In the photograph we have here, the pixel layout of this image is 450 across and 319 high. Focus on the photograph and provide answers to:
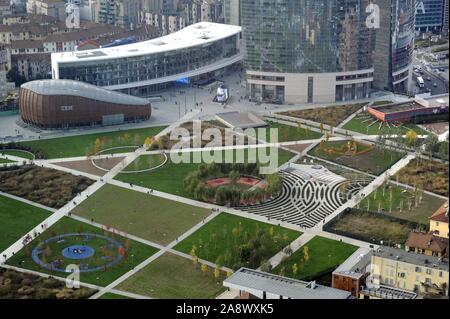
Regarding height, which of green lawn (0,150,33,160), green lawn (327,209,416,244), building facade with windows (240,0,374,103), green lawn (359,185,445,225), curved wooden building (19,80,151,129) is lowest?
green lawn (327,209,416,244)

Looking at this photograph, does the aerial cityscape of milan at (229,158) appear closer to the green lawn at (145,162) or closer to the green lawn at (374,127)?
the green lawn at (145,162)

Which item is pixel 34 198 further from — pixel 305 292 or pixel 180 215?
pixel 305 292

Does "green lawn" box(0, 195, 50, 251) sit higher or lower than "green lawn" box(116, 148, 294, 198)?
lower

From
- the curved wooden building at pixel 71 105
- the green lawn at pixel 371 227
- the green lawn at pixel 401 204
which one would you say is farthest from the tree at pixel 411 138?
the curved wooden building at pixel 71 105

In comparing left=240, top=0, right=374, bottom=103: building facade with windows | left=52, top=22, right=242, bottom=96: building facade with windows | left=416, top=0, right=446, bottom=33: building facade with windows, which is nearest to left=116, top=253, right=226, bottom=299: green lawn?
left=240, top=0, right=374, bottom=103: building facade with windows

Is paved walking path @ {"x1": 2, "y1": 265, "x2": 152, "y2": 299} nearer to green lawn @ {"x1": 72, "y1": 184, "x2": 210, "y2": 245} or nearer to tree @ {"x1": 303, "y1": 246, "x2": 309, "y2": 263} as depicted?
green lawn @ {"x1": 72, "y1": 184, "x2": 210, "y2": 245}

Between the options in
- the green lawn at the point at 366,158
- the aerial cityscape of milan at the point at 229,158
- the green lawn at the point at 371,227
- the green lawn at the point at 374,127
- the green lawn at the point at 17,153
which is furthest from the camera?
the green lawn at the point at 374,127

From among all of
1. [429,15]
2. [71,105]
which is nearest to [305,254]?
[71,105]
